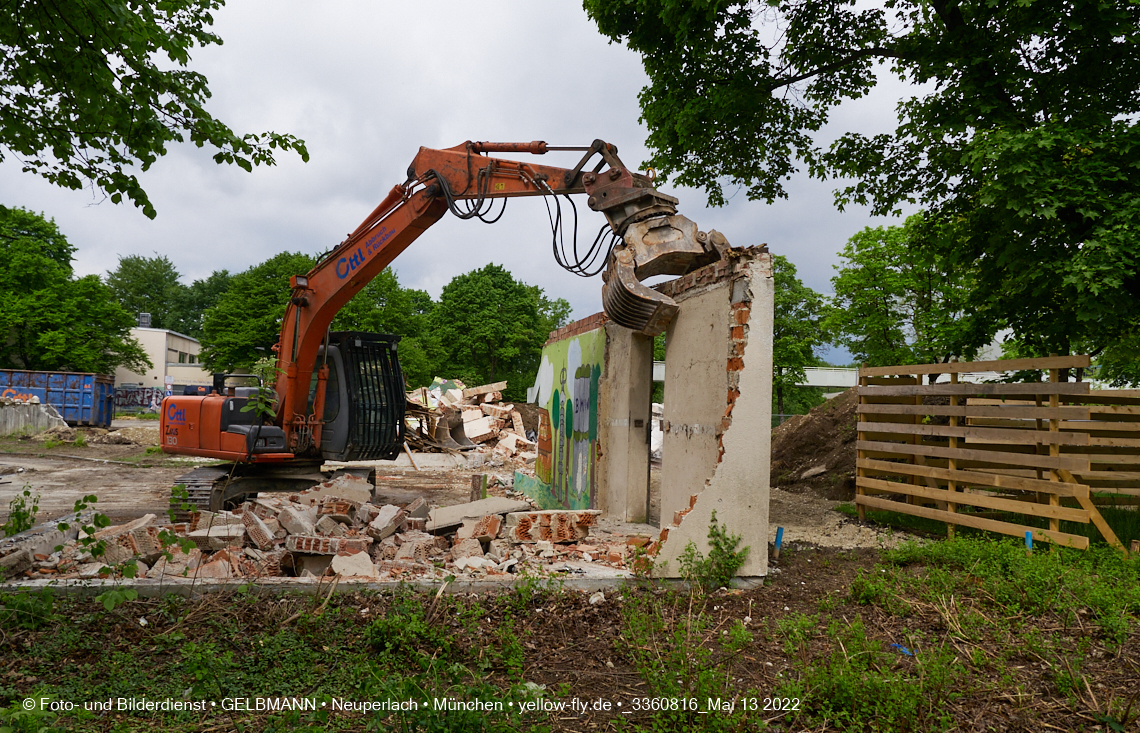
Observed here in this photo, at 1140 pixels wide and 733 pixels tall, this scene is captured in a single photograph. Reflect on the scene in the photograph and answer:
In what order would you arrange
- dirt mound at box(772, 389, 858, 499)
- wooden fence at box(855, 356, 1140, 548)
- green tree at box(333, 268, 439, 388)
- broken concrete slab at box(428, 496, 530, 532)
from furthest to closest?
green tree at box(333, 268, 439, 388) < dirt mound at box(772, 389, 858, 499) < broken concrete slab at box(428, 496, 530, 532) < wooden fence at box(855, 356, 1140, 548)

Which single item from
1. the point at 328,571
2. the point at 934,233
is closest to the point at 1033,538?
the point at 934,233

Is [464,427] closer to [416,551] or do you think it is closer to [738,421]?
[416,551]

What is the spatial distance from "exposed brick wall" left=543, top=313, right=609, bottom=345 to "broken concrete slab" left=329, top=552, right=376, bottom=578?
4.32m

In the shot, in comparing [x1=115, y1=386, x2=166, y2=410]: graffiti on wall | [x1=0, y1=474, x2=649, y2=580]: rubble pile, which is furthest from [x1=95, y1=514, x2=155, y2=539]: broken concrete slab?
[x1=115, y1=386, x2=166, y2=410]: graffiti on wall

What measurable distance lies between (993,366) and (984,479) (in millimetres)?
1320

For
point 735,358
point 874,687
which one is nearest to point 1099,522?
point 735,358

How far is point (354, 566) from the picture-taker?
574cm

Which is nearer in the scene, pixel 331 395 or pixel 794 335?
pixel 331 395

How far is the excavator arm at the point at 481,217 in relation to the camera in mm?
6434

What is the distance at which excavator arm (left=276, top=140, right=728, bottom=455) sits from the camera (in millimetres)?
6434

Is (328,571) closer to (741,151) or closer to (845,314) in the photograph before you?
(741,151)

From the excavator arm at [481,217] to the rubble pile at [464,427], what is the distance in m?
10.1

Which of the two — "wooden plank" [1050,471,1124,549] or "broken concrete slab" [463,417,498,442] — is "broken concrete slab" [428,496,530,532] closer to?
"wooden plank" [1050,471,1124,549]

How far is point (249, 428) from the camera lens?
9.21 metres
